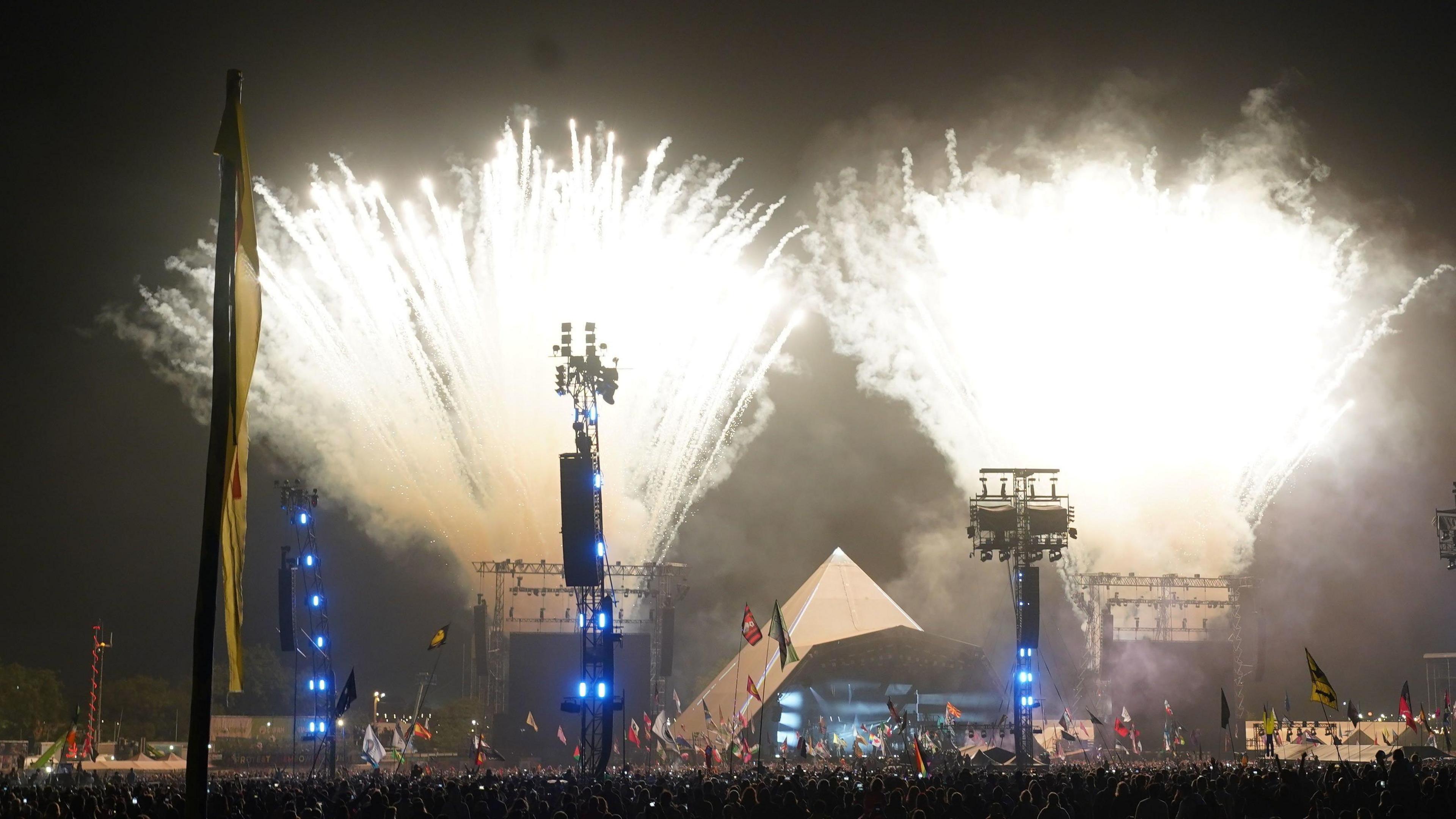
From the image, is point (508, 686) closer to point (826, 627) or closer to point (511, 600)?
point (511, 600)

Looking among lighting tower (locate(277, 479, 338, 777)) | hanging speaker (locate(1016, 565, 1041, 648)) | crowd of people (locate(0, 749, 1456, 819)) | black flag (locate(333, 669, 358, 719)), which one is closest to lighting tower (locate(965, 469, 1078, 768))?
hanging speaker (locate(1016, 565, 1041, 648))

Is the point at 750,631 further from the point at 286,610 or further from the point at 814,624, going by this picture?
the point at 814,624

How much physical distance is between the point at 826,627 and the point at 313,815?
58.9 meters

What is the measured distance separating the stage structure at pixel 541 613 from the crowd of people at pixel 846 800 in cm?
3550

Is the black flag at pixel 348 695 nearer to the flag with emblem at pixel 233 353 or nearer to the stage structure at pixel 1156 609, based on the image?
the flag with emblem at pixel 233 353

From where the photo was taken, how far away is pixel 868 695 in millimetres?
68688

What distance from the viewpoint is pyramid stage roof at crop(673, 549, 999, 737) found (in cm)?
6688

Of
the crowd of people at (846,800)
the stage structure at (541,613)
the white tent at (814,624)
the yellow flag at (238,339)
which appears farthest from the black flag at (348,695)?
the white tent at (814,624)

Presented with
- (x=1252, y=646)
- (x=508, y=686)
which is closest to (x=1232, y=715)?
(x=1252, y=646)

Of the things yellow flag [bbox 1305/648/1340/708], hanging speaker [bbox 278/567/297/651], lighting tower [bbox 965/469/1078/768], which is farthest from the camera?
lighting tower [bbox 965/469/1078/768]

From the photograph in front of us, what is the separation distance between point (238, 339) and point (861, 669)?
60145 millimetres

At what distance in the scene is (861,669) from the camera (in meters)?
67.8

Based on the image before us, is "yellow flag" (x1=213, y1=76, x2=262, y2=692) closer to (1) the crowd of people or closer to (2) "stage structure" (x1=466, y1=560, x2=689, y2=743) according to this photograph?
(1) the crowd of people

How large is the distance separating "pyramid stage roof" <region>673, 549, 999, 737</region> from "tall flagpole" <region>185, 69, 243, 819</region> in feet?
176
